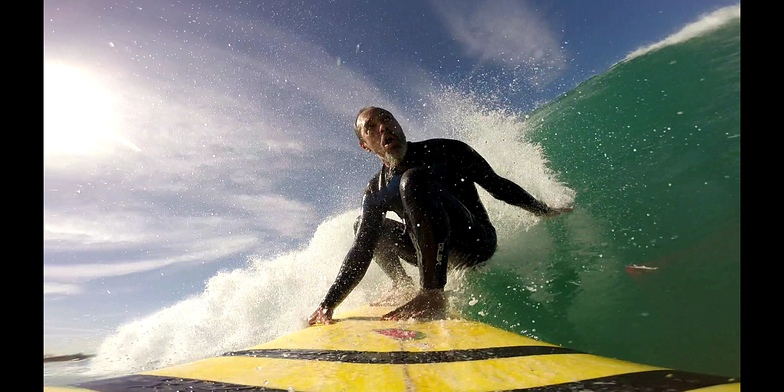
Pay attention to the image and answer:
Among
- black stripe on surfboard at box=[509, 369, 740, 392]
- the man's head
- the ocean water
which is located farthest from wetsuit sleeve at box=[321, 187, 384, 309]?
black stripe on surfboard at box=[509, 369, 740, 392]

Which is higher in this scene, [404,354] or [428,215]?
[428,215]

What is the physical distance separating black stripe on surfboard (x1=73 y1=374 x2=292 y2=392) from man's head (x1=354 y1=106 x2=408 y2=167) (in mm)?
1393

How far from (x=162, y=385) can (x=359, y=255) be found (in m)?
1.19

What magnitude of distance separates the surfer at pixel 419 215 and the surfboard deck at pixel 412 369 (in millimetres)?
285

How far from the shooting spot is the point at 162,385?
167 centimetres

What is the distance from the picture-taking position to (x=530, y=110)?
3531mm

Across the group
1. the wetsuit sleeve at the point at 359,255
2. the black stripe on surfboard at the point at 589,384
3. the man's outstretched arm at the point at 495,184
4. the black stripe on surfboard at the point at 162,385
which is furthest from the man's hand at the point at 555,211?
the black stripe on surfboard at the point at 162,385

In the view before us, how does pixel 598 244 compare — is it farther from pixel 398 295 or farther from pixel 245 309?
pixel 245 309

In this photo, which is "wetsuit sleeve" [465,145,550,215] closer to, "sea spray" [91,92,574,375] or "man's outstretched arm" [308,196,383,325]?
"sea spray" [91,92,574,375]

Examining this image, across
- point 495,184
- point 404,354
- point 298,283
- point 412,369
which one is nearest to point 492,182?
point 495,184

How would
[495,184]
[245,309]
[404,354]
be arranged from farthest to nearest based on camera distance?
[245,309], [495,184], [404,354]

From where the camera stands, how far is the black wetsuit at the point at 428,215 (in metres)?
2.43

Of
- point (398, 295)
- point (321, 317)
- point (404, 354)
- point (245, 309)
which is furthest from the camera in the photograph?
point (245, 309)
